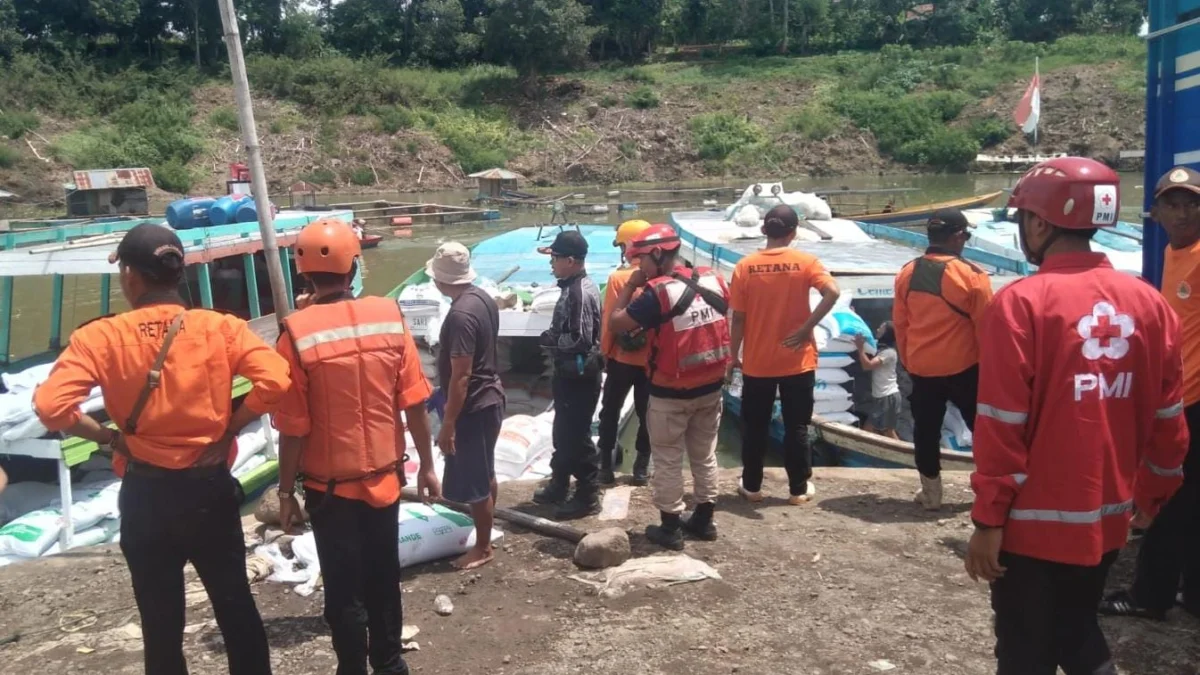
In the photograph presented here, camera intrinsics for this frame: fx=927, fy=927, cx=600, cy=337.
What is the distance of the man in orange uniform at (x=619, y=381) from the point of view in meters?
5.49

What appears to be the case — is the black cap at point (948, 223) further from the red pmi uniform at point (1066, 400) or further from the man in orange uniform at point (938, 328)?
the red pmi uniform at point (1066, 400)

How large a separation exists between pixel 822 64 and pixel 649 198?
27118mm

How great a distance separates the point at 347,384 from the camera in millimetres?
3188

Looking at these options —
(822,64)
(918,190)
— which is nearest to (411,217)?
(918,190)

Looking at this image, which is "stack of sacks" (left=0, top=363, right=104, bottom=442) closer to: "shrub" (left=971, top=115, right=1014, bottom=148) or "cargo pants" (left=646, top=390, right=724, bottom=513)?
"cargo pants" (left=646, top=390, right=724, bottom=513)

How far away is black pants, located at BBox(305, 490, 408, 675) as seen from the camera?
323cm

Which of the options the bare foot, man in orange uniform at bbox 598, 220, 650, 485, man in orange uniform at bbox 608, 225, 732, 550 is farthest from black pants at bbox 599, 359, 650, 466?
the bare foot

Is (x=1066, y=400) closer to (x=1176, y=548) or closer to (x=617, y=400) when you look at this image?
(x=1176, y=548)

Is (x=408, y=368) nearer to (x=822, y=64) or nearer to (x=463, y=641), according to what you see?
(x=463, y=641)

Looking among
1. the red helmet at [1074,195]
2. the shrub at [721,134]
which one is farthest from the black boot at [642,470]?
Result: the shrub at [721,134]

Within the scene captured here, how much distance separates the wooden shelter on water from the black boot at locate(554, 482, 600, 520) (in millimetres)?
17033

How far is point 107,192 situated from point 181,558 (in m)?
19.3

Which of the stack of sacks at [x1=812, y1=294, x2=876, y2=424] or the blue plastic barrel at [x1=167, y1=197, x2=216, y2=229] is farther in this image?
the blue plastic barrel at [x1=167, y1=197, x2=216, y2=229]

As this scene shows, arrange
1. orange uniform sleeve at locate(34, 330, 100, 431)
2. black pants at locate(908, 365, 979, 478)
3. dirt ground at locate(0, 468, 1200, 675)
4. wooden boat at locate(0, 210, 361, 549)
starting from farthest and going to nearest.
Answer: wooden boat at locate(0, 210, 361, 549)
black pants at locate(908, 365, 979, 478)
dirt ground at locate(0, 468, 1200, 675)
orange uniform sleeve at locate(34, 330, 100, 431)
